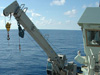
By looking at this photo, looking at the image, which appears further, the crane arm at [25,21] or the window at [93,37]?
the crane arm at [25,21]

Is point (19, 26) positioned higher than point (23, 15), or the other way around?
point (23, 15)

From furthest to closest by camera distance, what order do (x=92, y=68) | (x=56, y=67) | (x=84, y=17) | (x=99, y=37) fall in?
1. (x=56, y=67)
2. (x=99, y=37)
3. (x=84, y=17)
4. (x=92, y=68)

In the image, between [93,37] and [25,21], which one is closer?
[93,37]

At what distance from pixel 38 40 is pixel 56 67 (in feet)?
17.3

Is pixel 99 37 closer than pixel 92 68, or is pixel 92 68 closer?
pixel 92 68

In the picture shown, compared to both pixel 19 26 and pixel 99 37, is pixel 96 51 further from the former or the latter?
pixel 19 26

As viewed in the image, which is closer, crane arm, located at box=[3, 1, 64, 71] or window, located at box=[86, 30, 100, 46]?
window, located at box=[86, 30, 100, 46]

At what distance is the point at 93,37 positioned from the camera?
9.41 metres

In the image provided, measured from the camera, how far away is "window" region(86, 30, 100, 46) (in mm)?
9273

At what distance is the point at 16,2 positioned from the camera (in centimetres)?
1758

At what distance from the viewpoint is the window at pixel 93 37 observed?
9273 mm

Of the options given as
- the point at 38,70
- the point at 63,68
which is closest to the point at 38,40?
the point at 63,68

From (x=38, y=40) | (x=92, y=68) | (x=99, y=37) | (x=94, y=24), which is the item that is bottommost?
(x=38, y=40)

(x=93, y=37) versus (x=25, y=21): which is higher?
(x=93, y=37)
